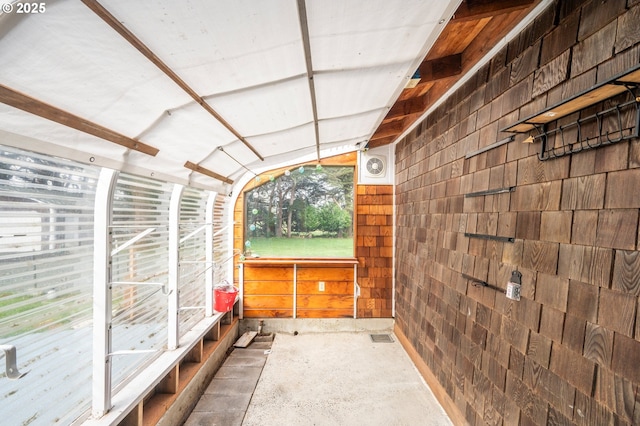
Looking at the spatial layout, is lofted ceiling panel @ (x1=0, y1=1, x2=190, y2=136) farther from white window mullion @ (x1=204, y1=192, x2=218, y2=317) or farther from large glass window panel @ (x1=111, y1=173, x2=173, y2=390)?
white window mullion @ (x1=204, y1=192, x2=218, y2=317)

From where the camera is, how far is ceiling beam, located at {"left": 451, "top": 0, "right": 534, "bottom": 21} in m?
1.45

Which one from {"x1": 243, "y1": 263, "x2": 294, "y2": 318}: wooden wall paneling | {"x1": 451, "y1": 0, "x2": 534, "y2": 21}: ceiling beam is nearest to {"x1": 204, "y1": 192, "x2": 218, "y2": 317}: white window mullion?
{"x1": 243, "y1": 263, "x2": 294, "y2": 318}: wooden wall paneling

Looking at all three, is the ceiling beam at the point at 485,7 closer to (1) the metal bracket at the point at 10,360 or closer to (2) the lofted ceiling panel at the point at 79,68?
(2) the lofted ceiling panel at the point at 79,68

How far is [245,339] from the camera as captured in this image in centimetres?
364

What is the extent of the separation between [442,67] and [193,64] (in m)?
1.83

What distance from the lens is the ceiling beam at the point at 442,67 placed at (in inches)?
84.0

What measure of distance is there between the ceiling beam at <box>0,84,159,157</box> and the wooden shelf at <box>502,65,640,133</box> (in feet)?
6.33

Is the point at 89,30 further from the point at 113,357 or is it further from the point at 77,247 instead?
the point at 113,357

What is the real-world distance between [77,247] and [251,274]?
2620 mm

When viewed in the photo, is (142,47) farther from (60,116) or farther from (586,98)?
(586,98)

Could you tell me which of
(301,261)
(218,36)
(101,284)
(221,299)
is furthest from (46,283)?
(301,261)

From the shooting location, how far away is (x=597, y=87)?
96 centimetres

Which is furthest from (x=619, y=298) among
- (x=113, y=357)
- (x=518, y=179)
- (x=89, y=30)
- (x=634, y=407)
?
(x=113, y=357)

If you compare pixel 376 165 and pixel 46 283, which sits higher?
pixel 376 165
